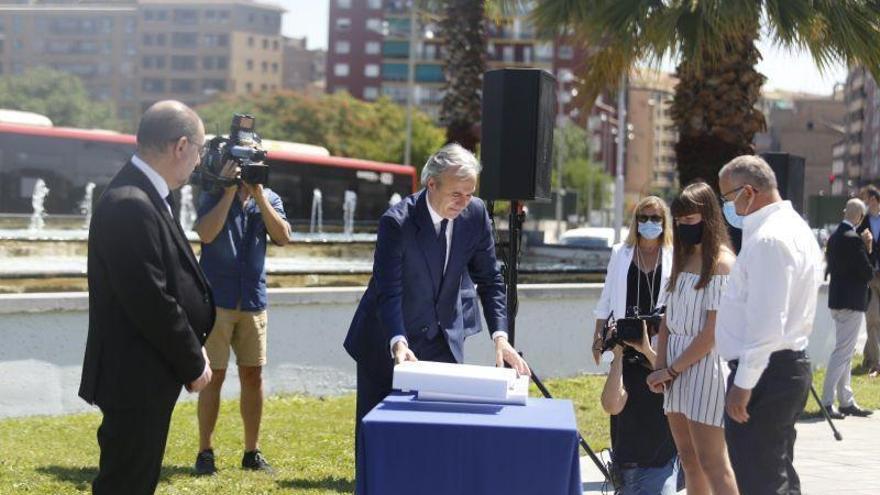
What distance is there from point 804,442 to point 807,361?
4867 millimetres

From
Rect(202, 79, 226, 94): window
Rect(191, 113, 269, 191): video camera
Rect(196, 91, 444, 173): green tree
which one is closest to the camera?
Rect(191, 113, 269, 191): video camera

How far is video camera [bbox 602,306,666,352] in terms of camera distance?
6246mm

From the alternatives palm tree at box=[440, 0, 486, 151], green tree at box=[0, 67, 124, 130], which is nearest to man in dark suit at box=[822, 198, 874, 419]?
palm tree at box=[440, 0, 486, 151]

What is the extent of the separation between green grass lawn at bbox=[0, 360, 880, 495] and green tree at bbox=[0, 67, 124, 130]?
3541 inches

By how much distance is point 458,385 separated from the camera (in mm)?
4633

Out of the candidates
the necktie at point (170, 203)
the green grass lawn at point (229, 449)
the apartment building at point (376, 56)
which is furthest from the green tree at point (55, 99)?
the necktie at point (170, 203)

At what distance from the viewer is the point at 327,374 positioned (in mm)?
11305

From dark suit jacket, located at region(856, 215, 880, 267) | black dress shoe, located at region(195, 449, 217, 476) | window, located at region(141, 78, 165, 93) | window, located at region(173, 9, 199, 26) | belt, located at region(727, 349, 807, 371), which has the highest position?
window, located at region(173, 9, 199, 26)

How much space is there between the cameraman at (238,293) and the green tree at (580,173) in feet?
323

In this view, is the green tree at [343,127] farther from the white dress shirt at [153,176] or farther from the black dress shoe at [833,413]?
the white dress shirt at [153,176]

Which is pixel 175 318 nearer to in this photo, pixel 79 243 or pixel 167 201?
pixel 167 201

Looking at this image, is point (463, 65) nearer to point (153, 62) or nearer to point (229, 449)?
point (229, 449)

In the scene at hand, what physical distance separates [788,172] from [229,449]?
5.64 metres

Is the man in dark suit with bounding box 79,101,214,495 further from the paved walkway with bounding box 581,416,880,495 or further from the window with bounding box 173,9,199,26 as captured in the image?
the window with bounding box 173,9,199,26
